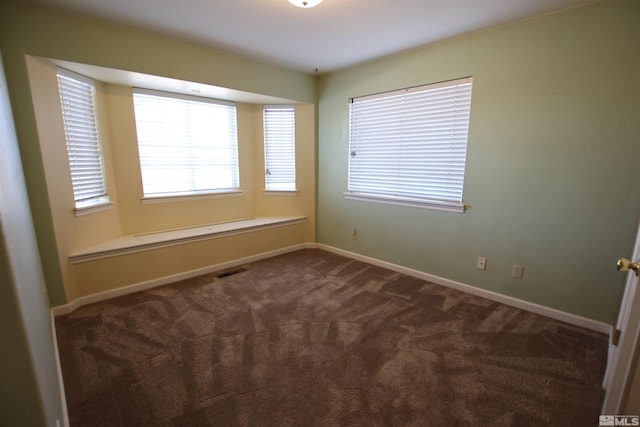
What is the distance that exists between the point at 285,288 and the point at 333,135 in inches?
85.4

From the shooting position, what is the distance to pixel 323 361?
75.6 inches

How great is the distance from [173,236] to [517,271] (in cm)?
359

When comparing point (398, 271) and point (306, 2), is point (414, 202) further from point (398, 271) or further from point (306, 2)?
point (306, 2)

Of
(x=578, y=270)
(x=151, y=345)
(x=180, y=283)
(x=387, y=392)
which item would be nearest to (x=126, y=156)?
(x=180, y=283)

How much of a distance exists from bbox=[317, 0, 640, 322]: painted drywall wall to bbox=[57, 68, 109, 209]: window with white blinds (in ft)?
10.4

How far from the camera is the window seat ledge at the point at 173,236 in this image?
2703 mm

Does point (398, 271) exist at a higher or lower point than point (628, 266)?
lower

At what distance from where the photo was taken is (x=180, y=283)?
3.15 metres

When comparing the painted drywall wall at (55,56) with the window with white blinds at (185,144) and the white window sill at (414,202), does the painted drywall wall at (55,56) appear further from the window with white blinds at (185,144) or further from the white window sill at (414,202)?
the white window sill at (414,202)

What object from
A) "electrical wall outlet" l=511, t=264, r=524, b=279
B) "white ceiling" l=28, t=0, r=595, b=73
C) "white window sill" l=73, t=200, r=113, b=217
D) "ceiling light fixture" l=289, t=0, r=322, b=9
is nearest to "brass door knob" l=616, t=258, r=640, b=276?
"electrical wall outlet" l=511, t=264, r=524, b=279

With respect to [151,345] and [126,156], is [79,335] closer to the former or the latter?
[151,345]

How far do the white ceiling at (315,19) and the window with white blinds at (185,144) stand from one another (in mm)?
892

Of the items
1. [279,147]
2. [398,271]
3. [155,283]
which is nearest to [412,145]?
[398,271]

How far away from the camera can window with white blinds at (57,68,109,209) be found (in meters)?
2.58
